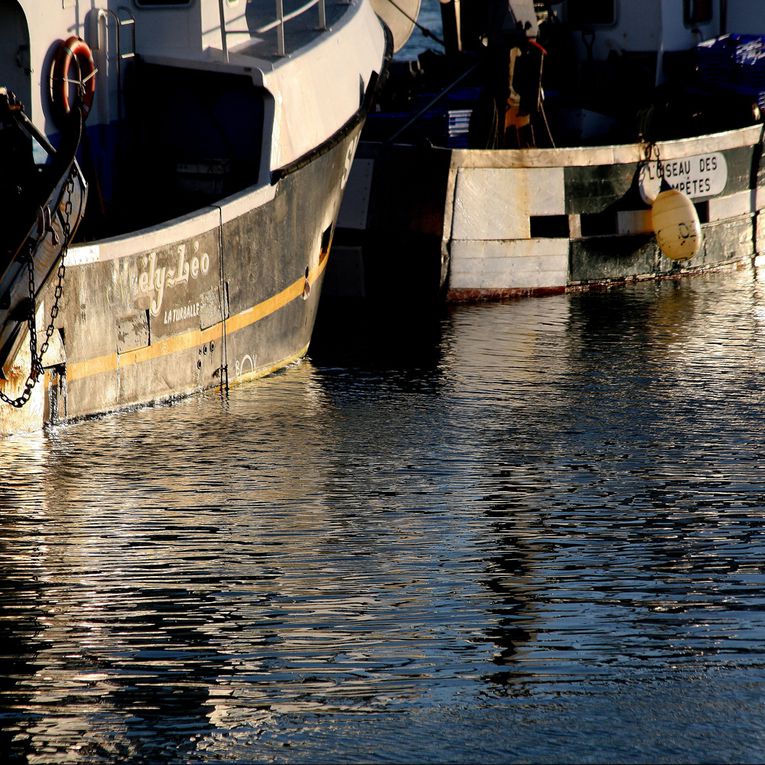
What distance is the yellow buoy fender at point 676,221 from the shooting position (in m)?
17.7

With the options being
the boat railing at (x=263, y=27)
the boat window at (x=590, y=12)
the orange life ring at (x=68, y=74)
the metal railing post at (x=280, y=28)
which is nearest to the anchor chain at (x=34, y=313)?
the orange life ring at (x=68, y=74)

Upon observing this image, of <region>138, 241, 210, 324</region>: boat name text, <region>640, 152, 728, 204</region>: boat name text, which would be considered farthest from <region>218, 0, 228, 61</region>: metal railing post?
<region>640, 152, 728, 204</region>: boat name text

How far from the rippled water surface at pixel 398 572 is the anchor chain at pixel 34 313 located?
0.35 m

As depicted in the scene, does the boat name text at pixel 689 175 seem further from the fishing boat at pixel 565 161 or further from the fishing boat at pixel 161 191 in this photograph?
the fishing boat at pixel 161 191

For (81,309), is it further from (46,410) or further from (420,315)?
(420,315)

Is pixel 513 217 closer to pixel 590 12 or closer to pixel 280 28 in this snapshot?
pixel 590 12

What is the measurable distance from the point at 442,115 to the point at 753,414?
8182 millimetres

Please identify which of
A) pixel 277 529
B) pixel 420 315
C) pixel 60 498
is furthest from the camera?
pixel 420 315

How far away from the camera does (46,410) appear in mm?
10656

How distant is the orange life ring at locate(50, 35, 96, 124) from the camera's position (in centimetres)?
1201

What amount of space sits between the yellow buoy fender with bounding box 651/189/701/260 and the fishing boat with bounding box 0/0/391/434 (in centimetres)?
480

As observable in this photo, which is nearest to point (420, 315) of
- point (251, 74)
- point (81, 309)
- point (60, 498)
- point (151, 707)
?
point (251, 74)

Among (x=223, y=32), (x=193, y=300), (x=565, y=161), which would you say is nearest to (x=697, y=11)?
(x=565, y=161)

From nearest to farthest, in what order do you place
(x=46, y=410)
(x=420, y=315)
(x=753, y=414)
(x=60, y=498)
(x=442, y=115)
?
(x=60, y=498) → (x=46, y=410) → (x=753, y=414) → (x=420, y=315) → (x=442, y=115)
